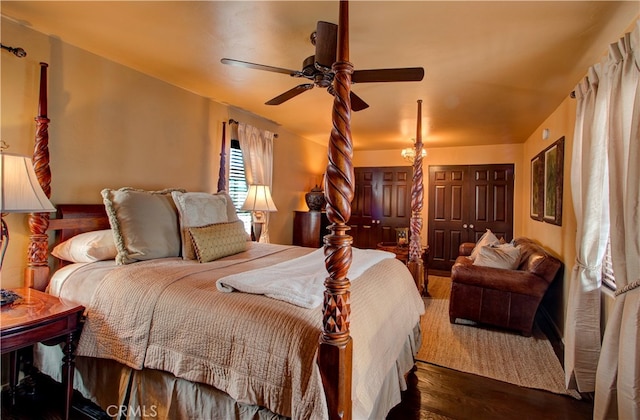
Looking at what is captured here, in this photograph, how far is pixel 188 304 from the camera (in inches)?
61.9

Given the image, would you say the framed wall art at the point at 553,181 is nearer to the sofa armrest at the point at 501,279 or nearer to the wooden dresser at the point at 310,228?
the sofa armrest at the point at 501,279

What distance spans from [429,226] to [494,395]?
4.31 m

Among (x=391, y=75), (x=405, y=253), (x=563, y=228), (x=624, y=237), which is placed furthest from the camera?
(x=405, y=253)

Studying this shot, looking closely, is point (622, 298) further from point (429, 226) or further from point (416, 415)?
point (429, 226)

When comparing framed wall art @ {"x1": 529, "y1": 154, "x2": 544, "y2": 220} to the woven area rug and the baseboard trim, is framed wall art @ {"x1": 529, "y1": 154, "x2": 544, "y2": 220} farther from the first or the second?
the woven area rug

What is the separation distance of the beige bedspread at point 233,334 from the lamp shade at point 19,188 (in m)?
0.56

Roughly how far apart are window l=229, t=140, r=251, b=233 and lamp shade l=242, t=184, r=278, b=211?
0.31m

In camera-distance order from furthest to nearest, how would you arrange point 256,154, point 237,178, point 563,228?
point 256,154 → point 237,178 → point 563,228

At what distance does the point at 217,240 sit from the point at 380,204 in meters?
4.72

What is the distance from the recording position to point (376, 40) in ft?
7.20

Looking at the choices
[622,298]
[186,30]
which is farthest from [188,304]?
[622,298]

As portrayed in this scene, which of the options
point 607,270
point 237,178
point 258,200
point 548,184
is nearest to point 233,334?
point 258,200

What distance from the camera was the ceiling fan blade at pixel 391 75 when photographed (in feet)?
6.26

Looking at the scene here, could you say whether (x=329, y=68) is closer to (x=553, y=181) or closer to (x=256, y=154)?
(x=256, y=154)
